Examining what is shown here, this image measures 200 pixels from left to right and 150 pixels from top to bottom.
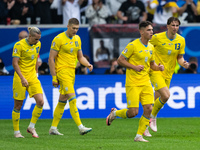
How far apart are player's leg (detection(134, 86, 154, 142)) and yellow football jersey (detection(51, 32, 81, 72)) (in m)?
2.16

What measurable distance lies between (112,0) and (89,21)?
1.25 m

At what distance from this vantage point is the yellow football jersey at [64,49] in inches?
466

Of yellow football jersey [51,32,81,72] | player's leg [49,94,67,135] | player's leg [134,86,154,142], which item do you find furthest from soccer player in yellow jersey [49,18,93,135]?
player's leg [134,86,154,142]

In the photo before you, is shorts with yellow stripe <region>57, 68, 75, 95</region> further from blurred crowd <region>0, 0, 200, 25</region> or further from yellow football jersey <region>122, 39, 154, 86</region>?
blurred crowd <region>0, 0, 200, 25</region>

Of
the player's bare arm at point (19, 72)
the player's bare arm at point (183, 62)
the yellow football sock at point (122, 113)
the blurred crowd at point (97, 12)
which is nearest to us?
the yellow football sock at point (122, 113)

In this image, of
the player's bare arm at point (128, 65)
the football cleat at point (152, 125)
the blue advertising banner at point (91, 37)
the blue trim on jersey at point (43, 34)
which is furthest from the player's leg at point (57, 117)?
the blue trim on jersey at point (43, 34)

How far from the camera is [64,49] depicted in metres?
11.9

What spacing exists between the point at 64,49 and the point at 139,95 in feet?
7.50

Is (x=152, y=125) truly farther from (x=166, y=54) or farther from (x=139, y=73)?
(x=139, y=73)

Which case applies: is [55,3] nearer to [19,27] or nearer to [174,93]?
[19,27]

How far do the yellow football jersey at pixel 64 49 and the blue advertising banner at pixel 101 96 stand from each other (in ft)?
15.6

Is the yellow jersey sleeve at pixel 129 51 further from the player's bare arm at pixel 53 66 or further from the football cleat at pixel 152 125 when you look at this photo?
the football cleat at pixel 152 125

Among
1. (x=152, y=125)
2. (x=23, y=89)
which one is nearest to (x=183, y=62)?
(x=152, y=125)

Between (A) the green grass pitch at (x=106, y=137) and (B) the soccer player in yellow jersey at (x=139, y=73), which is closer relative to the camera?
(A) the green grass pitch at (x=106, y=137)
